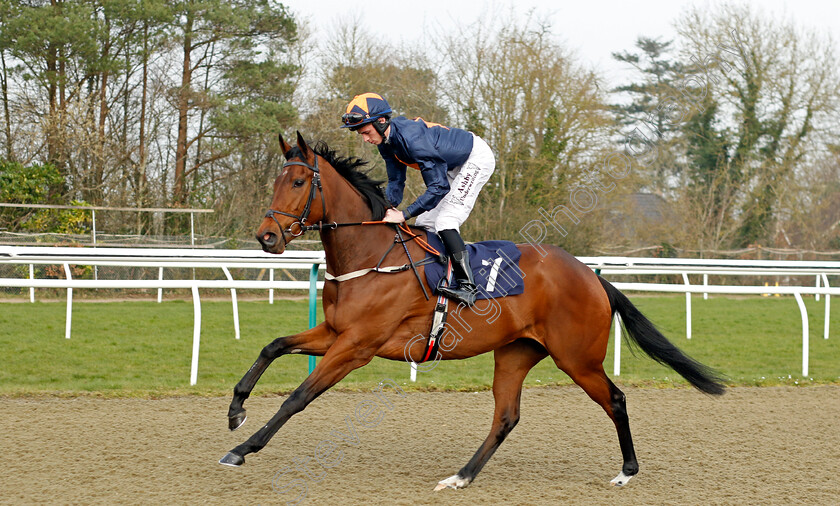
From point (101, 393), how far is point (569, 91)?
1378 cm

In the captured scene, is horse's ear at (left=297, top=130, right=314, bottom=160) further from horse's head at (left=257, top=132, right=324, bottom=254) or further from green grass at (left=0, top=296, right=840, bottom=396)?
green grass at (left=0, top=296, right=840, bottom=396)

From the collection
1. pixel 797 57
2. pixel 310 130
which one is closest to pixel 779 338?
pixel 797 57

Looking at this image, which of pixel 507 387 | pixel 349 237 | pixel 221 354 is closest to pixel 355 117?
pixel 349 237

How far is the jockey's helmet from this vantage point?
400cm

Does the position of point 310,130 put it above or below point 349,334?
above

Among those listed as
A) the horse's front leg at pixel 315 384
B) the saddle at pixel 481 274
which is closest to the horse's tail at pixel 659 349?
the saddle at pixel 481 274

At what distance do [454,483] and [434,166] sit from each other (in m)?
1.63

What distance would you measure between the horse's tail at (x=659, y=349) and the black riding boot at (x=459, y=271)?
3.19ft

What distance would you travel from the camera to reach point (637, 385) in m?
7.06

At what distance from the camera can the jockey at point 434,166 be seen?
405 cm

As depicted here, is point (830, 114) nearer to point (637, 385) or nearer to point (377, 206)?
point (637, 385)

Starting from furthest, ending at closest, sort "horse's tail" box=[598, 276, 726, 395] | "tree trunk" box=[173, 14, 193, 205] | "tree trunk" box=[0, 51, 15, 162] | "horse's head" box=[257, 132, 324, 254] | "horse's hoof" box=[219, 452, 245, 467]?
1. "tree trunk" box=[173, 14, 193, 205]
2. "tree trunk" box=[0, 51, 15, 162]
3. "horse's tail" box=[598, 276, 726, 395]
4. "horse's head" box=[257, 132, 324, 254]
5. "horse's hoof" box=[219, 452, 245, 467]

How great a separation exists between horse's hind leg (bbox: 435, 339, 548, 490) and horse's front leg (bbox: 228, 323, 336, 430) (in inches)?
38.6

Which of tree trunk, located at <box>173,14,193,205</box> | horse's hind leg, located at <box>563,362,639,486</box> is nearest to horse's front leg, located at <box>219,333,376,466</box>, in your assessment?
horse's hind leg, located at <box>563,362,639,486</box>
